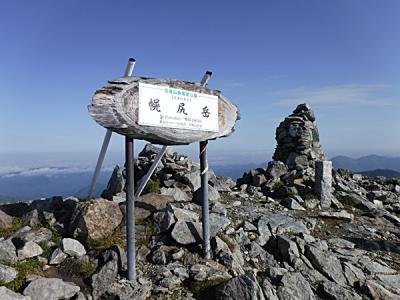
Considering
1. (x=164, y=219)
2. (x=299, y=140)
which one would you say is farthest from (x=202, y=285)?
(x=299, y=140)

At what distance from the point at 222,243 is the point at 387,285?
15.1 feet

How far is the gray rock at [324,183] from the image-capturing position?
15.7 m

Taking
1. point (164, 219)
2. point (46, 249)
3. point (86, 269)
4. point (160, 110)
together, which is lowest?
point (86, 269)

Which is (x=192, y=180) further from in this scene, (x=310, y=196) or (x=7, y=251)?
(x=7, y=251)

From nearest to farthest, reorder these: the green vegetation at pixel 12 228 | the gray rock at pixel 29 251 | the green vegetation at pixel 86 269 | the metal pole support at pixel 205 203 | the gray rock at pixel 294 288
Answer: the green vegetation at pixel 86 269
the gray rock at pixel 294 288
the gray rock at pixel 29 251
the metal pole support at pixel 205 203
the green vegetation at pixel 12 228

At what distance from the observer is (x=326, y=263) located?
9875 mm

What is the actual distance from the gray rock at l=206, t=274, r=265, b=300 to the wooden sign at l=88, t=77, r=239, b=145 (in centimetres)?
373

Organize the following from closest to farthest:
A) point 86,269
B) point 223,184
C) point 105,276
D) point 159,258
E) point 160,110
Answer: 1. point 105,276
2. point 86,269
3. point 160,110
4. point 159,258
5. point 223,184

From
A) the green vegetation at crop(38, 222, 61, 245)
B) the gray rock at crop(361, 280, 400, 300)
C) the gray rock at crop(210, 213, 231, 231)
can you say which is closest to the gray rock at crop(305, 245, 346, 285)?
the gray rock at crop(361, 280, 400, 300)

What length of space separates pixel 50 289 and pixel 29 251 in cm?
171

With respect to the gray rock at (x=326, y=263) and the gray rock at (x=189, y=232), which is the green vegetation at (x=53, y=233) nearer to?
the gray rock at (x=189, y=232)

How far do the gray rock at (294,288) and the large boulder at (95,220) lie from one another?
15.9 ft

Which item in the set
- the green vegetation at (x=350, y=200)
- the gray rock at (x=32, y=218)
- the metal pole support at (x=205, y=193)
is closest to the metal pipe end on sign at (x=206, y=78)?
the metal pole support at (x=205, y=193)

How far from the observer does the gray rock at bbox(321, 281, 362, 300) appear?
8.56m
